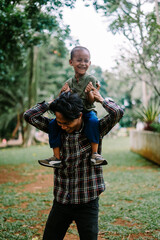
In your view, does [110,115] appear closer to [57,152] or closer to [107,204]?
[57,152]

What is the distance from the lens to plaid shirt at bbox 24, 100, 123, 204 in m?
2.21

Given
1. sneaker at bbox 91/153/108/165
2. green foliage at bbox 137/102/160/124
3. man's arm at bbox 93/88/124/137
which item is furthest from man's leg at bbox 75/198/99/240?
green foliage at bbox 137/102/160/124

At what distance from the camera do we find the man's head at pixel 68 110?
206 cm

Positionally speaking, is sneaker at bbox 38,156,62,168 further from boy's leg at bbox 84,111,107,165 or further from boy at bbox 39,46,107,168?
boy's leg at bbox 84,111,107,165

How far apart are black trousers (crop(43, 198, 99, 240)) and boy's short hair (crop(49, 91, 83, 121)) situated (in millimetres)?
740

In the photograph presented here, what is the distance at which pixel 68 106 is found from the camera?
2061mm

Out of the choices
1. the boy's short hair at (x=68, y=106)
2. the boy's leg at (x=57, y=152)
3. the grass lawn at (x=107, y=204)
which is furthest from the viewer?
the grass lawn at (x=107, y=204)

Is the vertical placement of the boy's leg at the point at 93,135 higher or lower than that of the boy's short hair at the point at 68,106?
lower

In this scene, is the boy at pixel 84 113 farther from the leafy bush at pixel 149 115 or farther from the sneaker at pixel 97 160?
the leafy bush at pixel 149 115

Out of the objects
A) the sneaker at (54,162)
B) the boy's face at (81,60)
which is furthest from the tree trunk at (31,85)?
the sneaker at (54,162)

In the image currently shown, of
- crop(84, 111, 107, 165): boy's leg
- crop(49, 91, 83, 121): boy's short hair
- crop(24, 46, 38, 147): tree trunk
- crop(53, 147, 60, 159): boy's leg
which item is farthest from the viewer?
crop(24, 46, 38, 147): tree trunk

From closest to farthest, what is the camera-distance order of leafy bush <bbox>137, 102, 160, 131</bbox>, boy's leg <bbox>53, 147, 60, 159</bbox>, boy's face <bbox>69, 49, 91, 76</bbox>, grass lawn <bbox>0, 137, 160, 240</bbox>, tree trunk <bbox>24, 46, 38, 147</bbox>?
1. boy's leg <bbox>53, 147, 60, 159</bbox>
2. boy's face <bbox>69, 49, 91, 76</bbox>
3. grass lawn <bbox>0, 137, 160, 240</bbox>
4. leafy bush <bbox>137, 102, 160, 131</bbox>
5. tree trunk <bbox>24, 46, 38, 147</bbox>

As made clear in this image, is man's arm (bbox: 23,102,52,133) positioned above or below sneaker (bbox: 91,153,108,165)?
above

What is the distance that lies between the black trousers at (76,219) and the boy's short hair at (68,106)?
740 millimetres
